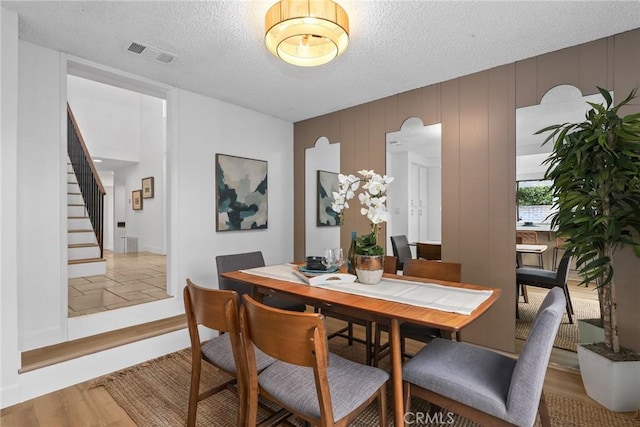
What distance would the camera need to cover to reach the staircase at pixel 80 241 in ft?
15.0

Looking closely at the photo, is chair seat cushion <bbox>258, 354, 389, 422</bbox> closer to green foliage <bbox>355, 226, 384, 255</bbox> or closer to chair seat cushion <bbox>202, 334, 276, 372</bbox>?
chair seat cushion <bbox>202, 334, 276, 372</bbox>

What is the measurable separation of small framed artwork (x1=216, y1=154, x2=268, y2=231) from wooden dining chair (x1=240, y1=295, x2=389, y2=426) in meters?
2.48

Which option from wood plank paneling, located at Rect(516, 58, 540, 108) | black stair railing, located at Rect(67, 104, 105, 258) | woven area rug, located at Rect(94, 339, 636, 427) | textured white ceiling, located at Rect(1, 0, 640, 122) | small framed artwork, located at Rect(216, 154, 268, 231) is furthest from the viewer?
black stair railing, located at Rect(67, 104, 105, 258)

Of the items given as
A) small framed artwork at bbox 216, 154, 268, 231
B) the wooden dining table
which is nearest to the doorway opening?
small framed artwork at bbox 216, 154, 268, 231

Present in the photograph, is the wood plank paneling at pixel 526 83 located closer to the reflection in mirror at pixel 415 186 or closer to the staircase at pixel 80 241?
the reflection in mirror at pixel 415 186

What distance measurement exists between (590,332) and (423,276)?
1291 mm

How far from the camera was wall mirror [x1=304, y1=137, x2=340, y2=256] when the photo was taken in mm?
4152

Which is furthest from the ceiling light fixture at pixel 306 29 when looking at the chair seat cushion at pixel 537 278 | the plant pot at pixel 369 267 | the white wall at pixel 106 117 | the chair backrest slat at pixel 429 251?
the white wall at pixel 106 117

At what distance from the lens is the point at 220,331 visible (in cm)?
148

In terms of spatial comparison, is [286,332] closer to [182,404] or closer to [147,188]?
[182,404]

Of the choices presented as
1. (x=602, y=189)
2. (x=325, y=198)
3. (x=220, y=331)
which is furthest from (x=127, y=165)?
(x=602, y=189)

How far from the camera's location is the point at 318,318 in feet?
3.46

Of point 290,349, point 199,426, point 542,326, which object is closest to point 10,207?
point 199,426

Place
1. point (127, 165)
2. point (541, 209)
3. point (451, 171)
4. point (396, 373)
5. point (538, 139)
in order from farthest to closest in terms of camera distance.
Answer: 1. point (127, 165)
2. point (541, 209)
3. point (538, 139)
4. point (451, 171)
5. point (396, 373)
